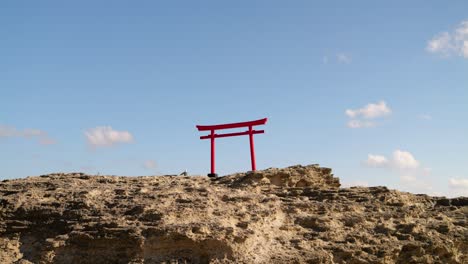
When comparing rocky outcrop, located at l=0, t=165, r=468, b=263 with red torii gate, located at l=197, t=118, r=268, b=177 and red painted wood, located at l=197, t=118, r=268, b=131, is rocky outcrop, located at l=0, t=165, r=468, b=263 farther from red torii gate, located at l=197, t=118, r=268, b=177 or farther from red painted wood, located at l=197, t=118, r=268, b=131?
red painted wood, located at l=197, t=118, r=268, b=131

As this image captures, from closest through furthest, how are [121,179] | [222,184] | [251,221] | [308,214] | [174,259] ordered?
[174,259] < [251,221] < [308,214] < [222,184] < [121,179]

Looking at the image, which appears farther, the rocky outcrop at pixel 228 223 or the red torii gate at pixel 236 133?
the red torii gate at pixel 236 133

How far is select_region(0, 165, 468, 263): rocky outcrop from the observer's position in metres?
6.28

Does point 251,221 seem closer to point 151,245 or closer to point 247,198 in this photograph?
point 247,198

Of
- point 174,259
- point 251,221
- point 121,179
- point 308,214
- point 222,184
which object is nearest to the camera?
point 174,259

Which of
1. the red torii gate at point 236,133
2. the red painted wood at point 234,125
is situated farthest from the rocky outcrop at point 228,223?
the red painted wood at point 234,125

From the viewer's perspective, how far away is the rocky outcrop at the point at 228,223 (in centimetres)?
628

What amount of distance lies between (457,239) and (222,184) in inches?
164

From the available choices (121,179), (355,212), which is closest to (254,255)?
(355,212)

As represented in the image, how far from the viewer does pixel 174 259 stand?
616cm

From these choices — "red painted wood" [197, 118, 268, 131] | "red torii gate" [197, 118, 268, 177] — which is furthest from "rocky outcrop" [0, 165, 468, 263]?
"red painted wood" [197, 118, 268, 131]

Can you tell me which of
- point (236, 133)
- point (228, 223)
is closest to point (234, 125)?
point (236, 133)

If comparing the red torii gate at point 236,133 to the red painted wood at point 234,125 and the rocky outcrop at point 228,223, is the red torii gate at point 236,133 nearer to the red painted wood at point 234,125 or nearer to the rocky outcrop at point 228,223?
the red painted wood at point 234,125

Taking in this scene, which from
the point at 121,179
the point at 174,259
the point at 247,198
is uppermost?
the point at 121,179
